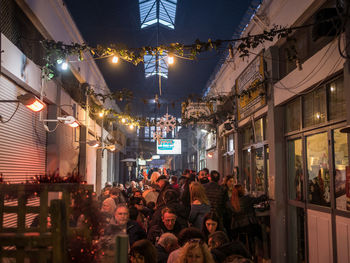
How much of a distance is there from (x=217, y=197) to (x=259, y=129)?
9.63 feet

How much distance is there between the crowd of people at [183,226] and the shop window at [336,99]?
249cm

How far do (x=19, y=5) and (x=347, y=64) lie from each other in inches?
221

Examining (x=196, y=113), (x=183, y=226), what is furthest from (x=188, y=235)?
(x=196, y=113)

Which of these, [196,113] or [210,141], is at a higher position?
[196,113]

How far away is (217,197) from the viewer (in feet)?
25.7

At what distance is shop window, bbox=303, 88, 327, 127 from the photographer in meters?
6.01

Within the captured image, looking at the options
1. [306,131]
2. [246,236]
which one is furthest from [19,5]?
[246,236]

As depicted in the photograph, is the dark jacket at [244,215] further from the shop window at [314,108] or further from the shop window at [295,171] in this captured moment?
the shop window at [314,108]

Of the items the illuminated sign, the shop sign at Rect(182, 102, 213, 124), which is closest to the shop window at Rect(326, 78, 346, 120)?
the shop sign at Rect(182, 102, 213, 124)

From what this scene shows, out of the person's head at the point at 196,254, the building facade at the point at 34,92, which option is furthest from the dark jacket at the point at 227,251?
the building facade at the point at 34,92

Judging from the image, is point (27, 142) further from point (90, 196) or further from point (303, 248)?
point (303, 248)

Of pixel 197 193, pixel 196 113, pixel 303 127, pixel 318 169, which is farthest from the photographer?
pixel 196 113

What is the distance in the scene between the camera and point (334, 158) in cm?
554

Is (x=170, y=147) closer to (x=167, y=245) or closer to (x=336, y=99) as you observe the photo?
(x=336, y=99)
